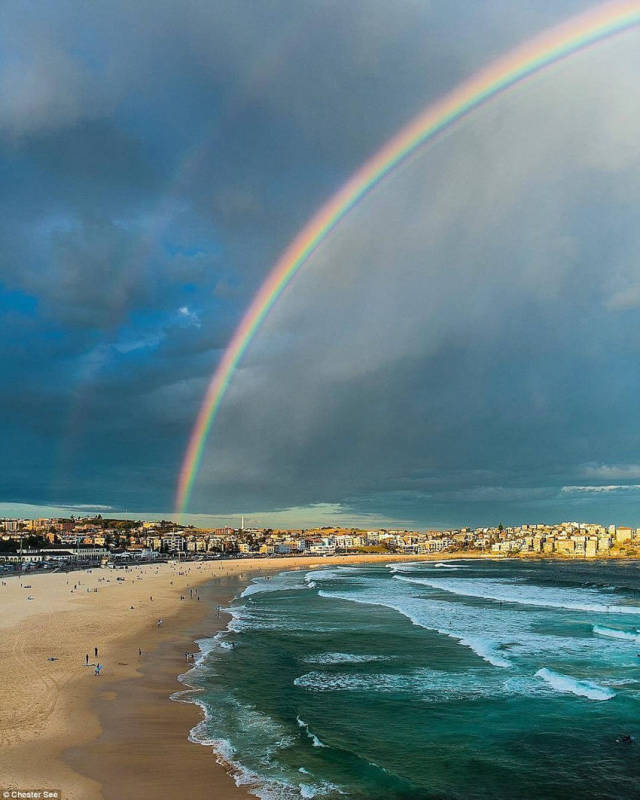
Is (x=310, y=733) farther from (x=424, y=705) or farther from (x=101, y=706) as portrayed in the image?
(x=101, y=706)

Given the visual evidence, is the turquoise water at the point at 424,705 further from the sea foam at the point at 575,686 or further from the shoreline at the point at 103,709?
the shoreline at the point at 103,709

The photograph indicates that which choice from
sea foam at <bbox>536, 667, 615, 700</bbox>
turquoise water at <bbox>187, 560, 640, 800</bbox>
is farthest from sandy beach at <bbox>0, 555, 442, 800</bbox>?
sea foam at <bbox>536, 667, 615, 700</bbox>

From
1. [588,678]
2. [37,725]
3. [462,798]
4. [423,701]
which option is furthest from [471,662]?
[37,725]

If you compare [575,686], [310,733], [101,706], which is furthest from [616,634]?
[101,706]

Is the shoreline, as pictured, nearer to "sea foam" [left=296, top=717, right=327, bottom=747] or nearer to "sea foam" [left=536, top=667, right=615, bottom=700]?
"sea foam" [left=296, top=717, right=327, bottom=747]

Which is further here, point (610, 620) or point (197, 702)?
point (610, 620)

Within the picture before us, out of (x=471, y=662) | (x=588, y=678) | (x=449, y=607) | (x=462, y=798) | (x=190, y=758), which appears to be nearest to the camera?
(x=462, y=798)

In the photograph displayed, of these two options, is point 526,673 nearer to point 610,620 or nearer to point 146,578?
point 610,620
